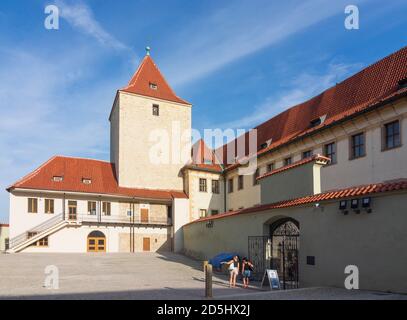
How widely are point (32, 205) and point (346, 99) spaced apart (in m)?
26.6

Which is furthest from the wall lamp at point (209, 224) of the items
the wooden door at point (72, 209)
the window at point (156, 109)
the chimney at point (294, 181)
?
the window at point (156, 109)

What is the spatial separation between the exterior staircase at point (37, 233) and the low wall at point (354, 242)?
2117 cm

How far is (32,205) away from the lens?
35688mm

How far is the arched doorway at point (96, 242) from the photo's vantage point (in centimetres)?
3691

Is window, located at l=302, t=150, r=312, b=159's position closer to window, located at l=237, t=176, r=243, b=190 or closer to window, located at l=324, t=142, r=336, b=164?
window, located at l=324, t=142, r=336, b=164

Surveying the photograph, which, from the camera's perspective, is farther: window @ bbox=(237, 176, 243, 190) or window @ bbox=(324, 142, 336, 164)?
window @ bbox=(237, 176, 243, 190)

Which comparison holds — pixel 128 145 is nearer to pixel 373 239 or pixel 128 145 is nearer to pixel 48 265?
pixel 48 265

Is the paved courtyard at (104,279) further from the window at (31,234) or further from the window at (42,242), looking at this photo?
the window at (31,234)

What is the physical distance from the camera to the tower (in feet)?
133

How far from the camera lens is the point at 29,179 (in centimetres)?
3612

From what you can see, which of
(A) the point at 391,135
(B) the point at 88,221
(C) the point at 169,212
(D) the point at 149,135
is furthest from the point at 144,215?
(A) the point at 391,135

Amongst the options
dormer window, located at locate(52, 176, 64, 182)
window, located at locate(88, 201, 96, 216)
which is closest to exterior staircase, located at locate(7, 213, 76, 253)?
window, located at locate(88, 201, 96, 216)

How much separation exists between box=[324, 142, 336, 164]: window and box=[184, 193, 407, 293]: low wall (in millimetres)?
7425
